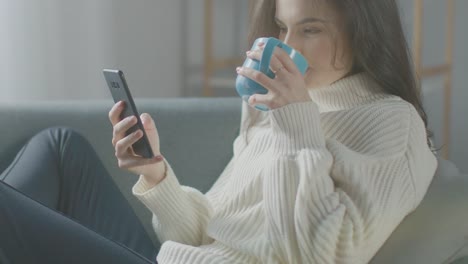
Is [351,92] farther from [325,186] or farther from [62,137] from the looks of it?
[62,137]

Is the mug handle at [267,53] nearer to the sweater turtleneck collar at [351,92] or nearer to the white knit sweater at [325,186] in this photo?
the white knit sweater at [325,186]

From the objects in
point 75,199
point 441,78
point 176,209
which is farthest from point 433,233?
point 441,78

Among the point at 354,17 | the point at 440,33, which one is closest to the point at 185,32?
the point at 440,33

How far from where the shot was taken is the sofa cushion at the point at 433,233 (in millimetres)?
1058

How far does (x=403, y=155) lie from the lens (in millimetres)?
1036

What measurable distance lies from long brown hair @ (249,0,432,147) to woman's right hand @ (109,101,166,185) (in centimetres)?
34

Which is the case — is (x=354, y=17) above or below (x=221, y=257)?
above

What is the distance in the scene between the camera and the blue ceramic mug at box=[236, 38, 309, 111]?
3.20 feet

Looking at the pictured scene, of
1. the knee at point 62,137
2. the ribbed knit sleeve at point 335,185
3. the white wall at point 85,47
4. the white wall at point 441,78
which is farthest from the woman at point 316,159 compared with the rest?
the white wall at point 441,78

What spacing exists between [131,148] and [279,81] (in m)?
0.29

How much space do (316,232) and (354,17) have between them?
13.2 inches

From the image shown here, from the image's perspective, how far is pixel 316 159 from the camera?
983mm

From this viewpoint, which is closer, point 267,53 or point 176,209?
point 267,53

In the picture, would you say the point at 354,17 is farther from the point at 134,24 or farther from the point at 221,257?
the point at 134,24
